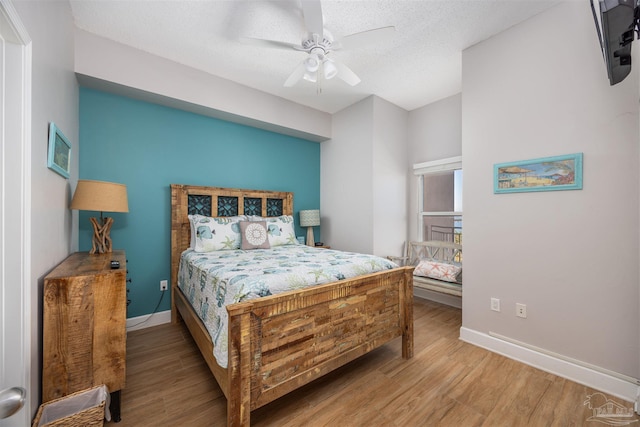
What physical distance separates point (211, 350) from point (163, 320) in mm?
1666

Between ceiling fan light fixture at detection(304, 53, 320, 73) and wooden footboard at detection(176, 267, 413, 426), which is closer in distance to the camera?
wooden footboard at detection(176, 267, 413, 426)

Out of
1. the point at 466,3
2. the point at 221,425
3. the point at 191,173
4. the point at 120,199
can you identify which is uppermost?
the point at 466,3

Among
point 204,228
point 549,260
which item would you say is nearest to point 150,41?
point 204,228

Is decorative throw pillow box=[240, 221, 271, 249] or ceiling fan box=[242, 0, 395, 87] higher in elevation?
ceiling fan box=[242, 0, 395, 87]

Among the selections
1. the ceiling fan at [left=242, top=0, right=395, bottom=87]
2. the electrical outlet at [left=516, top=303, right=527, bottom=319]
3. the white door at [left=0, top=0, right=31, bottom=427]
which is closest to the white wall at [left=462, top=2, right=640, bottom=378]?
the electrical outlet at [left=516, top=303, right=527, bottom=319]

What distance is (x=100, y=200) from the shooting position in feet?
6.57

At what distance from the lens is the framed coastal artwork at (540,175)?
194 cm

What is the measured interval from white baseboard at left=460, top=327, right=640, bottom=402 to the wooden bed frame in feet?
2.48

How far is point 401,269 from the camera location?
88.8 inches

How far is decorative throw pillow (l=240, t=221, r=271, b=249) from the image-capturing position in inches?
114

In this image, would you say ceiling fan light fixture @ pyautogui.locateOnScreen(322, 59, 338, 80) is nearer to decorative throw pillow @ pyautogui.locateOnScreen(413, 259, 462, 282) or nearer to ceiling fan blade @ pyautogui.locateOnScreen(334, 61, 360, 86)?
ceiling fan blade @ pyautogui.locateOnScreen(334, 61, 360, 86)

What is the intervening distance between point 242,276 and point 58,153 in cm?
151

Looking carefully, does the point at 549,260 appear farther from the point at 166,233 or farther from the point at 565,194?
the point at 166,233

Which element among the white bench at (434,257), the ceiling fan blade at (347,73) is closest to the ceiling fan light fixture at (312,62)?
the ceiling fan blade at (347,73)
